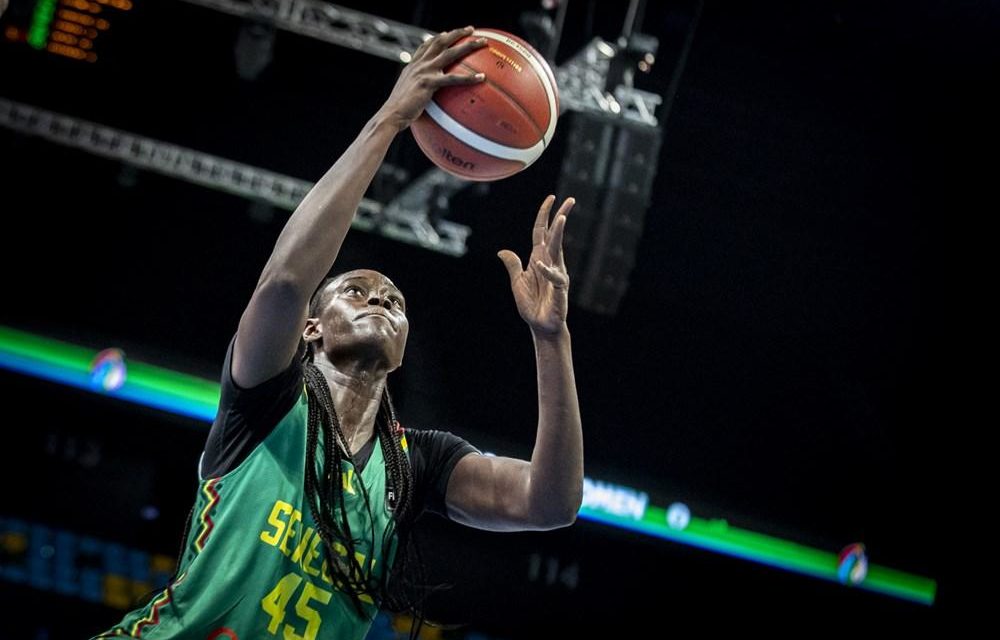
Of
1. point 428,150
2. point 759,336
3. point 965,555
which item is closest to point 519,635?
point 759,336

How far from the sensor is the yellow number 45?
253 cm

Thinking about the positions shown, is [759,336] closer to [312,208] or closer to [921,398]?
[921,398]

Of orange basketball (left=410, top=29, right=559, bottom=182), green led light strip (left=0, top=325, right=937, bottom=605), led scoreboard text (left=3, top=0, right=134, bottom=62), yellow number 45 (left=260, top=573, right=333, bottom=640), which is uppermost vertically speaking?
orange basketball (left=410, top=29, right=559, bottom=182)

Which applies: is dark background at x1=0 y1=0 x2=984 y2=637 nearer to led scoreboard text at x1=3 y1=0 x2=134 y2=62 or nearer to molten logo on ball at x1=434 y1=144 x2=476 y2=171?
led scoreboard text at x1=3 y1=0 x2=134 y2=62

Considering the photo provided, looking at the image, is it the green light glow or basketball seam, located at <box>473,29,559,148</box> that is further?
the green light glow

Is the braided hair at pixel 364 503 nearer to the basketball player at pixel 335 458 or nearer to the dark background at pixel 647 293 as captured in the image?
the basketball player at pixel 335 458

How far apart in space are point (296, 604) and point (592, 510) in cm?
766

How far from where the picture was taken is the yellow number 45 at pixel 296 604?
2.53 metres

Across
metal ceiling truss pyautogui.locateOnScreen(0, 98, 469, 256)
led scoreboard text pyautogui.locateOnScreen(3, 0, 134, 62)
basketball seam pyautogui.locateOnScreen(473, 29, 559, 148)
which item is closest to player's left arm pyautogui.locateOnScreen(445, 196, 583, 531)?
basketball seam pyautogui.locateOnScreen(473, 29, 559, 148)

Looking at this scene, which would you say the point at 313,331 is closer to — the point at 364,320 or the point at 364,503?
the point at 364,320

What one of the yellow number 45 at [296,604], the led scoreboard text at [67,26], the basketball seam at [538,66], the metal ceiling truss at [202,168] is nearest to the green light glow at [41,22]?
the led scoreboard text at [67,26]

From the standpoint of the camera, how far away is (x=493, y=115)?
3018mm

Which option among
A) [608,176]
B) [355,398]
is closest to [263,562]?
[355,398]

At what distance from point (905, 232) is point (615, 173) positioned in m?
3.37
